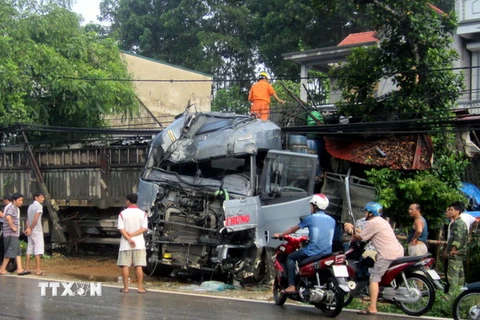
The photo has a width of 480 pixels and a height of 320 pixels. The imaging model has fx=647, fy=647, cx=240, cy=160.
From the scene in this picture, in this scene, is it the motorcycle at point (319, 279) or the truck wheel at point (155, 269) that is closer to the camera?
the motorcycle at point (319, 279)

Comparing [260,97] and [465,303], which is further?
[260,97]

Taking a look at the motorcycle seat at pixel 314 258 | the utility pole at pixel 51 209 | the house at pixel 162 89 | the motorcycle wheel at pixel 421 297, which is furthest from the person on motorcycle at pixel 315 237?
the house at pixel 162 89

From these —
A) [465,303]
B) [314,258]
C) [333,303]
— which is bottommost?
[333,303]

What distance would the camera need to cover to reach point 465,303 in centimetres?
751

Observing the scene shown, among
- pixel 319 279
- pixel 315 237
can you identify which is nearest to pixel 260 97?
pixel 315 237

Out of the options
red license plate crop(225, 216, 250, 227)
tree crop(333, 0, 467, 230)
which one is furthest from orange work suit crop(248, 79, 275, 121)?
red license plate crop(225, 216, 250, 227)

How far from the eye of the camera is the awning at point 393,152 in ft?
44.3

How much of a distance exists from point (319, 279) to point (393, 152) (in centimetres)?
617

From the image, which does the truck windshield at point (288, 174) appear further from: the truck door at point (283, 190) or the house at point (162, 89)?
the house at point (162, 89)

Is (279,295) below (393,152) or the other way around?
below

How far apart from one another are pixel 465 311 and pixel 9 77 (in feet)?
42.7

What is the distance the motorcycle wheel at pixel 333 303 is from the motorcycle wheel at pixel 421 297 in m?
0.94

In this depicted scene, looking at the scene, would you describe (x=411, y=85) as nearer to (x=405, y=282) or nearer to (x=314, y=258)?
(x=405, y=282)

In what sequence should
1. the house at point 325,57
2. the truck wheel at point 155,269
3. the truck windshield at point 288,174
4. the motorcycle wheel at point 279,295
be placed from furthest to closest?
the house at point 325,57 < the truck wheel at point 155,269 < the truck windshield at point 288,174 < the motorcycle wheel at point 279,295
